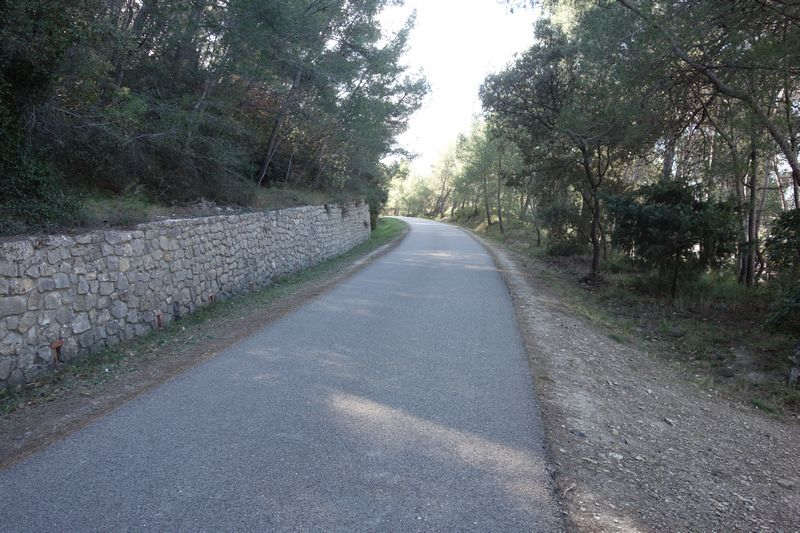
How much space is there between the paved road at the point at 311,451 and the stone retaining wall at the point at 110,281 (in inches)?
68.4

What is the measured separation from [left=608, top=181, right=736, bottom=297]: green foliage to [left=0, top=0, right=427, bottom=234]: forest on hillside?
31.4 ft

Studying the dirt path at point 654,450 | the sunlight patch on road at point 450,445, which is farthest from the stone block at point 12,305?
the dirt path at point 654,450

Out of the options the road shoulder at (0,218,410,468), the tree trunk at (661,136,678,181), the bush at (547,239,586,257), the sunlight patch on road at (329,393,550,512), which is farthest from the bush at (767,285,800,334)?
the bush at (547,239,586,257)

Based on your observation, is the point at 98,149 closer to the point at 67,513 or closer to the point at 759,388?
the point at 67,513

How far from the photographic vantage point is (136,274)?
7523 mm

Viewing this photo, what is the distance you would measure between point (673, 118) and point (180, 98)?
38.0ft

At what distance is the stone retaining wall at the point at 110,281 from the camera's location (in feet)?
18.0

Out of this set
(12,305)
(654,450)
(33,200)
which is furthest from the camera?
(33,200)

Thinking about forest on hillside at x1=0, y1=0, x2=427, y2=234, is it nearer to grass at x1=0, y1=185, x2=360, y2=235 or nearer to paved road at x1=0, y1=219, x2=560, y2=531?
grass at x1=0, y1=185, x2=360, y2=235

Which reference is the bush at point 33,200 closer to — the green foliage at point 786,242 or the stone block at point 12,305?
the stone block at point 12,305

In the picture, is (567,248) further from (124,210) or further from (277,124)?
(124,210)

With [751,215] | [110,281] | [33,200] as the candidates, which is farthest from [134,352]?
[751,215]

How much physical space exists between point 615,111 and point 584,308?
464cm

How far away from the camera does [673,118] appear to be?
37.3ft
